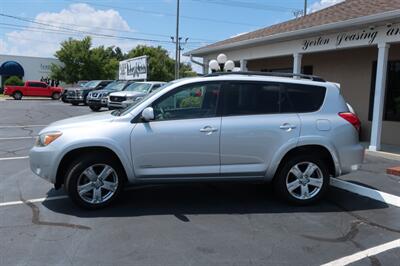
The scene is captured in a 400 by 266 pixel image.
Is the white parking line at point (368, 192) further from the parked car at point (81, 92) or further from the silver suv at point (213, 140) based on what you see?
the parked car at point (81, 92)

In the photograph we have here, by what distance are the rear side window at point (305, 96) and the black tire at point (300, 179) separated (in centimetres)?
69

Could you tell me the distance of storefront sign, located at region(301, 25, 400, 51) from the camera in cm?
1080

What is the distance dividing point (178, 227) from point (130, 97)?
52.3 ft

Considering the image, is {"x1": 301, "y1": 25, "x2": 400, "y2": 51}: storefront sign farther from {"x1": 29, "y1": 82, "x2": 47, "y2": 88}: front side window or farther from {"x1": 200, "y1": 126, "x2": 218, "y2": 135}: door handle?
{"x1": 29, "y1": 82, "x2": 47, "y2": 88}: front side window

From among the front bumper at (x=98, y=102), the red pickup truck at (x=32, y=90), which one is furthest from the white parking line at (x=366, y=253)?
the red pickup truck at (x=32, y=90)

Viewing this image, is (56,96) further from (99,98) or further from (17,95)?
(99,98)

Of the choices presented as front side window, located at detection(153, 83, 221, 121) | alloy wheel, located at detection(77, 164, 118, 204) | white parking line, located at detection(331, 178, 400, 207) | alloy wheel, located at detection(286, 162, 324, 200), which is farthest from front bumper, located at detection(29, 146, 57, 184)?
white parking line, located at detection(331, 178, 400, 207)

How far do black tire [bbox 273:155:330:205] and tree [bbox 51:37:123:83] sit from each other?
5097 centimetres

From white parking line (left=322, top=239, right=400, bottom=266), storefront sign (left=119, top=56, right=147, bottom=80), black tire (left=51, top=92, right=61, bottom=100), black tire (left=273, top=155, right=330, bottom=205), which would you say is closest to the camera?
white parking line (left=322, top=239, right=400, bottom=266)

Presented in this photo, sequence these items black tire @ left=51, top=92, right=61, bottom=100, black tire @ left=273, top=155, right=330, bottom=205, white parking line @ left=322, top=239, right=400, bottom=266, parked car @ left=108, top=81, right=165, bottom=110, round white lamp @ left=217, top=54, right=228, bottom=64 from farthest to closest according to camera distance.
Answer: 1. black tire @ left=51, top=92, right=61, bottom=100
2. parked car @ left=108, top=81, right=165, bottom=110
3. round white lamp @ left=217, top=54, right=228, bottom=64
4. black tire @ left=273, top=155, right=330, bottom=205
5. white parking line @ left=322, top=239, right=400, bottom=266

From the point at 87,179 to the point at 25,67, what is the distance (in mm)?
54073

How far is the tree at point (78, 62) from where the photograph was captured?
5388 cm

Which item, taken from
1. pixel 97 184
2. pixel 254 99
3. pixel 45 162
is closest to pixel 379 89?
pixel 254 99

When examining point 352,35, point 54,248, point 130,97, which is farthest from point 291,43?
point 54,248
